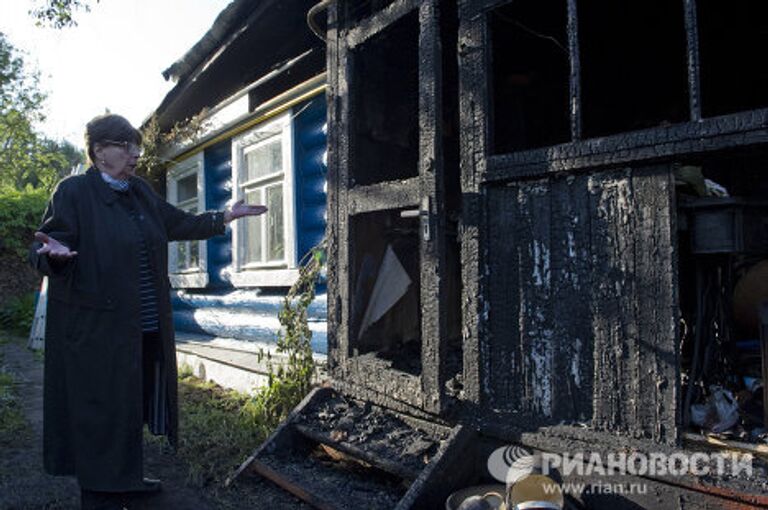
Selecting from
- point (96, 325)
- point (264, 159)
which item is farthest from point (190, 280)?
point (96, 325)

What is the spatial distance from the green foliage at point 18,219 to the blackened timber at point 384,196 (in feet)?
43.3

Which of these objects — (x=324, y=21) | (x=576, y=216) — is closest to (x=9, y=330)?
(x=324, y=21)

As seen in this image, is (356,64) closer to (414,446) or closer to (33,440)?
(414,446)

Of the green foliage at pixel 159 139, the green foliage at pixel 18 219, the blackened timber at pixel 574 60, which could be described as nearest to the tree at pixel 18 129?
the green foliage at pixel 18 219

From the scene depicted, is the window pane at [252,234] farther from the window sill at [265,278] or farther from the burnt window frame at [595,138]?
the burnt window frame at [595,138]

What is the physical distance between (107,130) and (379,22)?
1.60 meters

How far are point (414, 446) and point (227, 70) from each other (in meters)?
4.94

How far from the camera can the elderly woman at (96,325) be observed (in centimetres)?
254

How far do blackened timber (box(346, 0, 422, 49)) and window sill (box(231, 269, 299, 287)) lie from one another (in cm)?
225

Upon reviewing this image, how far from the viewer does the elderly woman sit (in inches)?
99.8

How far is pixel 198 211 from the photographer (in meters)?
6.95

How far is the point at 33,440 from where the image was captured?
410 centimetres

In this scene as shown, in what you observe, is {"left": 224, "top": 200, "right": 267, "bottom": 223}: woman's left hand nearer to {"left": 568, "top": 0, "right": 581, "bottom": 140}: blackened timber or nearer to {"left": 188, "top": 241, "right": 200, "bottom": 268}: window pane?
{"left": 568, "top": 0, "right": 581, "bottom": 140}: blackened timber

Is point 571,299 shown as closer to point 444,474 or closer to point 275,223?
point 444,474
